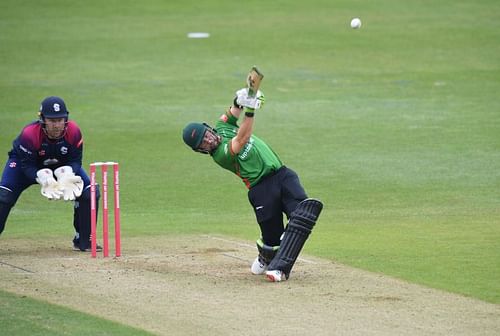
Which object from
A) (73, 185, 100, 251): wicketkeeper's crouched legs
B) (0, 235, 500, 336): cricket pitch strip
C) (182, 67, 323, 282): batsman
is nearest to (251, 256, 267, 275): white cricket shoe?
(182, 67, 323, 282): batsman

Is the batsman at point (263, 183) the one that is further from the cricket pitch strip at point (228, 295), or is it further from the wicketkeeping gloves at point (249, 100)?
the cricket pitch strip at point (228, 295)

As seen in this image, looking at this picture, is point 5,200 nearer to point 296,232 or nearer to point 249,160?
point 249,160

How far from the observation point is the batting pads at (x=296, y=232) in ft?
33.3

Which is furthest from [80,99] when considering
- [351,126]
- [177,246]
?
[177,246]

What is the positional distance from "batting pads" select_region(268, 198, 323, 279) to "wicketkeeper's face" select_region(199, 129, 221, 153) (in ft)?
3.38

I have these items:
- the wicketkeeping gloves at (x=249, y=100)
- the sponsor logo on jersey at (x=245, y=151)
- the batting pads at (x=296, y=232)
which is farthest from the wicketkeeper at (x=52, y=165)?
the batting pads at (x=296, y=232)

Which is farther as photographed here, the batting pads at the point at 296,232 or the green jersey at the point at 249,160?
the green jersey at the point at 249,160

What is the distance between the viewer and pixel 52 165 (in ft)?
39.2

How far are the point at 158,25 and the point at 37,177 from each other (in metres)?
20.7

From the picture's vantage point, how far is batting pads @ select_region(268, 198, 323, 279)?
10.2 meters

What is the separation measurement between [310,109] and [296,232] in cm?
1301

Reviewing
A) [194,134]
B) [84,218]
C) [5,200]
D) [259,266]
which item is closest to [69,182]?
[84,218]

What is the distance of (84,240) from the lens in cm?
1207

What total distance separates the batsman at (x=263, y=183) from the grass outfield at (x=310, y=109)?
42.5 inches
